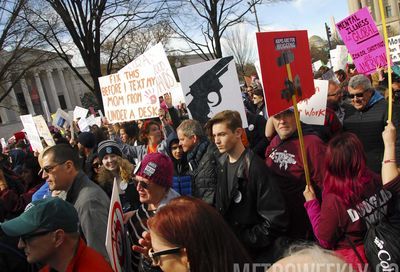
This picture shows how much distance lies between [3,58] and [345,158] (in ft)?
63.5

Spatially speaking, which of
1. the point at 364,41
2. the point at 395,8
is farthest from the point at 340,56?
the point at 395,8

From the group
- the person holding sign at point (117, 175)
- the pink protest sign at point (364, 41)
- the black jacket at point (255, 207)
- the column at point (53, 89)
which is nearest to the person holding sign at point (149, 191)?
the black jacket at point (255, 207)

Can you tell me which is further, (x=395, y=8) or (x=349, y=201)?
(x=395, y=8)

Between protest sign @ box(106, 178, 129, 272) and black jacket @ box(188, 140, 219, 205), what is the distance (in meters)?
0.98

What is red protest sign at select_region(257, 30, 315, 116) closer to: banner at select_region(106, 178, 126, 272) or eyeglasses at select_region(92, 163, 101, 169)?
banner at select_region(106, 178, 126, 272)

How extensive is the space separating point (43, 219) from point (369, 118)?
3519mm

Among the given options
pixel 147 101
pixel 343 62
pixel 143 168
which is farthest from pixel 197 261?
pixel 343 62

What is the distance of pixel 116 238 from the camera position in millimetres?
2344

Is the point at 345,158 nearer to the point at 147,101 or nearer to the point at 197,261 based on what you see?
the point at 197,261

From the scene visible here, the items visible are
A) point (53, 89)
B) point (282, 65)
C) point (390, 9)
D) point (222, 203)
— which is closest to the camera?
point (222, 203)

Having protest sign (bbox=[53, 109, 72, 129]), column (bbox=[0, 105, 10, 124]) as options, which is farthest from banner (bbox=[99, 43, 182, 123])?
column (bbox=[0, 105, 10, 124])

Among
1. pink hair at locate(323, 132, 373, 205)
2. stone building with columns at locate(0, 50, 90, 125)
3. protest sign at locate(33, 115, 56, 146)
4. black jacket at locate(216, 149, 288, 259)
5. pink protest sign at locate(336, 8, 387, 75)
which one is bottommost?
black jacket at locate(216, 149, 288, 259)

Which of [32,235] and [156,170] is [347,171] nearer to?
[156,170]

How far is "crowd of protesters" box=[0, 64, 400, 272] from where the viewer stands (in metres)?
1.68
